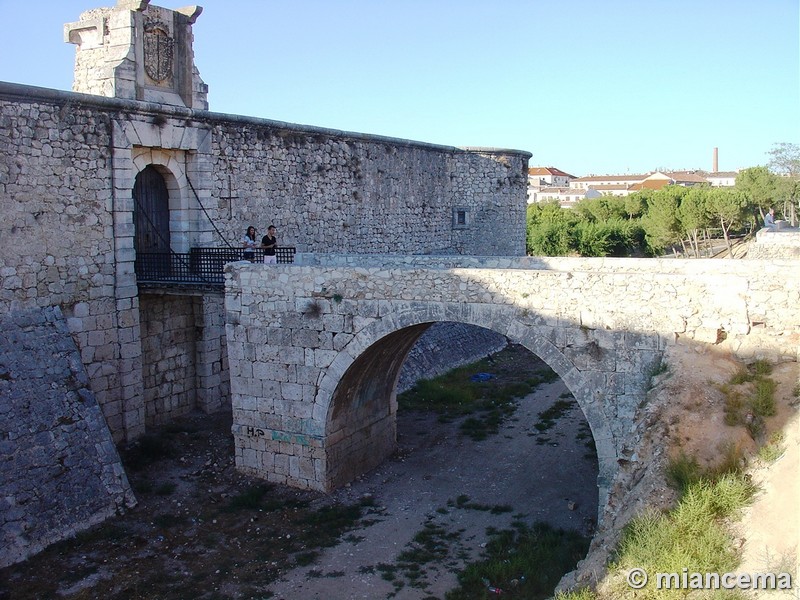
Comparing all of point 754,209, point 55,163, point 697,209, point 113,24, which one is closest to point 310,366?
point 55,163

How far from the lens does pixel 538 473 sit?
12641 mm

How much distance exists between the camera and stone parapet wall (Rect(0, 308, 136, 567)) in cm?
953

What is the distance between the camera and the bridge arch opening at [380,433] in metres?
11.4

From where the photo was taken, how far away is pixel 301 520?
1079 centimetres

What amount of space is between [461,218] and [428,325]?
42.9ft

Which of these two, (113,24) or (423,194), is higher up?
(113,24)

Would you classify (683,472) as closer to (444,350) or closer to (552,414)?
(552,414)

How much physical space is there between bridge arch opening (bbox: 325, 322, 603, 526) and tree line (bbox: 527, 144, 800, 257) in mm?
28685

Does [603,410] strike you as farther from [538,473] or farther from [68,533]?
[68,533]

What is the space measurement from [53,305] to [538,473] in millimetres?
8393

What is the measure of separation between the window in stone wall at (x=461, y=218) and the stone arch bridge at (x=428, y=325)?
1012 centimetres

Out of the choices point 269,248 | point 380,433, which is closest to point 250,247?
point 269,248

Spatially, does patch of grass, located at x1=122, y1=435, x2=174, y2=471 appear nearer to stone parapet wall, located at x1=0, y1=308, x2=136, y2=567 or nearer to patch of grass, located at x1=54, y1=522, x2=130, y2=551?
stone parapet wall, located at x1=0, y1=308, x2=136, y2=567

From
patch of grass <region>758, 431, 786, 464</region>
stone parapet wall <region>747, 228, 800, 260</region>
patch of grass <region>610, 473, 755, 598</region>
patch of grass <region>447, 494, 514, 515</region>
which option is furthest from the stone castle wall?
patch of grass <region>610, 473, 755, 598</region>
